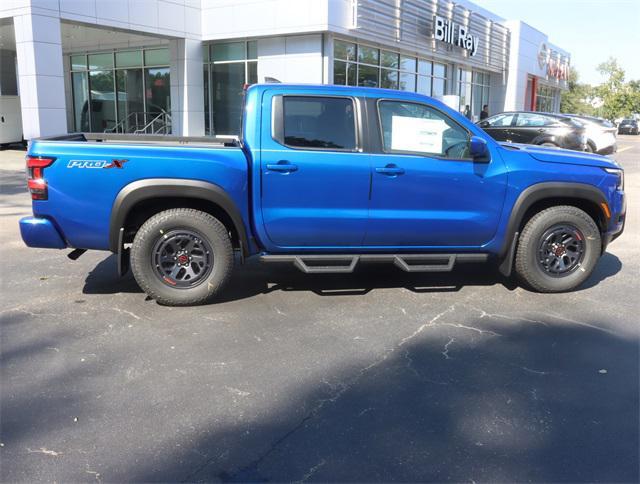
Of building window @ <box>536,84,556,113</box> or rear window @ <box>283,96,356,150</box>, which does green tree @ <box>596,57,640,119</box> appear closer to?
building window @ <box>536,84,556,113</box>

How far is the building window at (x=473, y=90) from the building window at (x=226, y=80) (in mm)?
11480

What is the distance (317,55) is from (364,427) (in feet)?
55.3

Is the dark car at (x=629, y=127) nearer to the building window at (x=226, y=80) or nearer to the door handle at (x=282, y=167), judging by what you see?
the building window at (x=226, y=80)

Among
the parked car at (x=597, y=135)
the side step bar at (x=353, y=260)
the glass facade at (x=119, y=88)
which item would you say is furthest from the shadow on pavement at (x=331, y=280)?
the glass facade at (x=119, y=88)

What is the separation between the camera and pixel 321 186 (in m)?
5.05

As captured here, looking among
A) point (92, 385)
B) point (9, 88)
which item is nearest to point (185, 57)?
point (9, 88)

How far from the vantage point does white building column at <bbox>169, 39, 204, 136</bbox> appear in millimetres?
20438

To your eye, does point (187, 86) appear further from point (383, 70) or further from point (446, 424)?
point (446, 424)

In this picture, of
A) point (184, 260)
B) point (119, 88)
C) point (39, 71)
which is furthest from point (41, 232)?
point (119, 88)

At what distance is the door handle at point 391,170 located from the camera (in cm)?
511

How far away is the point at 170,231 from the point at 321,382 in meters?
2.08

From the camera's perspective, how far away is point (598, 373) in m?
3.97

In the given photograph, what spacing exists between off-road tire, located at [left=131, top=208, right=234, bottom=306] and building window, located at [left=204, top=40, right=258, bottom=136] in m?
15.6

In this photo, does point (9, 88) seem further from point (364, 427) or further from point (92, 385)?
point (364, 427)
